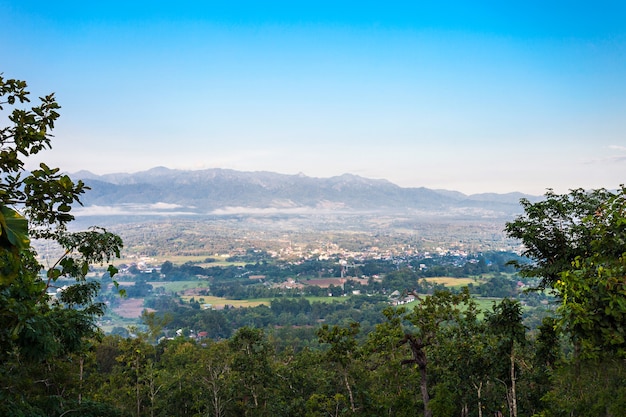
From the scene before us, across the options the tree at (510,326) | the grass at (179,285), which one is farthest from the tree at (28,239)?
the grass at (179,285)

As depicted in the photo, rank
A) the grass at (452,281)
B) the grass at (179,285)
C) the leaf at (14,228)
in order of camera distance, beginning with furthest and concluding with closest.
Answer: the grass at (179,285) → the grass at (452,281) → the leaf at (14,228)

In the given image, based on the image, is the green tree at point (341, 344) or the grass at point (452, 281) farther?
the grass at point (452, 281)

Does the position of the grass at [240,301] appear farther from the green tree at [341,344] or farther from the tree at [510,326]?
the tree at [510,326]

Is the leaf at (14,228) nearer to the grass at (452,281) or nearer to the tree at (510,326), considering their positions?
the tree at (510,326)

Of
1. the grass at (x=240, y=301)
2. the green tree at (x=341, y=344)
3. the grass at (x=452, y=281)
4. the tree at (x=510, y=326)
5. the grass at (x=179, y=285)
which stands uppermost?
the tree at (x=510, y=326)

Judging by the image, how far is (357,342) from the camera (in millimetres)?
9922

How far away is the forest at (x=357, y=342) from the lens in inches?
125

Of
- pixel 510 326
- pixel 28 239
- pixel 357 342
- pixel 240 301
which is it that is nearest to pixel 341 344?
pixel 357 342

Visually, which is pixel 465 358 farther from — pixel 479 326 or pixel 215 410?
pixel 215 410

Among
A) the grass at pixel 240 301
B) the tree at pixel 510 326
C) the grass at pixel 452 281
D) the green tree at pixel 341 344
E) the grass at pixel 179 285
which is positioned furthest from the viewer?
the grass at pixel 179 285

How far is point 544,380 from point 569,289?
7.72 m

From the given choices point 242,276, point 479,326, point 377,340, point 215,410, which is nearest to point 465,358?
point 479,326

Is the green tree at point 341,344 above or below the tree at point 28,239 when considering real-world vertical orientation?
below

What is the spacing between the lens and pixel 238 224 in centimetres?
17938
